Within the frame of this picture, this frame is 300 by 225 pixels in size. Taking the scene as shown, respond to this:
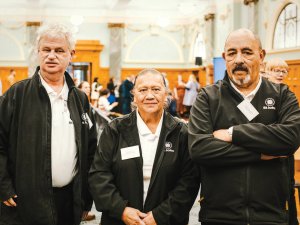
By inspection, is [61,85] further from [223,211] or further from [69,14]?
[69,14]

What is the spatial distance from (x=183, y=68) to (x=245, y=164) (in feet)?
59.5

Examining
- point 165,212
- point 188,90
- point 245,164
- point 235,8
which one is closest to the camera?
point 245,164

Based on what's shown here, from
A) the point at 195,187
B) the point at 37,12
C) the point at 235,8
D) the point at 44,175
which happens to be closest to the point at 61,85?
the point at 44,175

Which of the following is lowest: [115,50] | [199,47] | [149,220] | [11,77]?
[149,220]

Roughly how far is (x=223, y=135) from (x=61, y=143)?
93 centimetres

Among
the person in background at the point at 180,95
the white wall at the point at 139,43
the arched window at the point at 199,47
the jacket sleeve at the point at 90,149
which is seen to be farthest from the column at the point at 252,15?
the jacket sleeve at the point at 90,149

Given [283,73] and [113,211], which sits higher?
[283,73]

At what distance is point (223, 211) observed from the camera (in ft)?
7.72

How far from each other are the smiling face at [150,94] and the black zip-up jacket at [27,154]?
455 mm

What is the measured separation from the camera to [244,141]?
7.58 ft

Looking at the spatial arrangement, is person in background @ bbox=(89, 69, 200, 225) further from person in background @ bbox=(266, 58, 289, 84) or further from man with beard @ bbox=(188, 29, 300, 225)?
person in background @ bbox=(266, 58, 289, 84)

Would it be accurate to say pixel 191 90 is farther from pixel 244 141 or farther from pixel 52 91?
pixel 244 141

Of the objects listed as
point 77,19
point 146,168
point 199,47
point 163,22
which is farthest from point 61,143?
point 199,47

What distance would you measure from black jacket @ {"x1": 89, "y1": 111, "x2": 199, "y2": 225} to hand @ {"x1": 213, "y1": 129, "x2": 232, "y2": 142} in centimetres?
30
